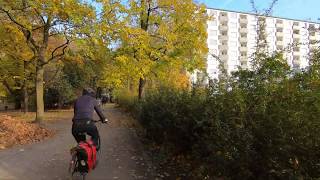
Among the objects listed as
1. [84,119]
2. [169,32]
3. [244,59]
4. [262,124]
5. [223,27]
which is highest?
[223,27]

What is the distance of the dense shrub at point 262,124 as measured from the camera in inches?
196

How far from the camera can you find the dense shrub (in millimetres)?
4980

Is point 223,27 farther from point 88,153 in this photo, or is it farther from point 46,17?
point 88,153

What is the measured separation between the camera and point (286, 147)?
5.07m

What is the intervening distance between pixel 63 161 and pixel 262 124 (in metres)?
7.56

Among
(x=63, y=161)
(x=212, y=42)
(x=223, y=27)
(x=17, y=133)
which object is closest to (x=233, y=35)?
(x=223, y=27)

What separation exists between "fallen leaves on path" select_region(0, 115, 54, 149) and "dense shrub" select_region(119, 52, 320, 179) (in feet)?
27.4

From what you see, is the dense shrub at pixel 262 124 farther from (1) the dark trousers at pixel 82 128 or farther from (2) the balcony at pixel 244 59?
(1) the dark trousers at pixel 82 128

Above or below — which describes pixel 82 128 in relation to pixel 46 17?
below

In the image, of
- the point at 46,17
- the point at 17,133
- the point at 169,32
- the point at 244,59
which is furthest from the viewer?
the point at 169,32

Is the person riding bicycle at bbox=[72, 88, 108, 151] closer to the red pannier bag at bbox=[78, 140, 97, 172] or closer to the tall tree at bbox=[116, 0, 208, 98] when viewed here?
the red pannier bag at bbox=[78, 140, 97, 172]

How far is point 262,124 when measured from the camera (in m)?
5.88

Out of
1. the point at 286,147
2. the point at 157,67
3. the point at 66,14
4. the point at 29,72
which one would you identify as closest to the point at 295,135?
the point at 286,147

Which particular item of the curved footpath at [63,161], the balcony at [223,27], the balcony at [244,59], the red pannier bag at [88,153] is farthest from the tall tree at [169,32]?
the balcony at [223,27]
